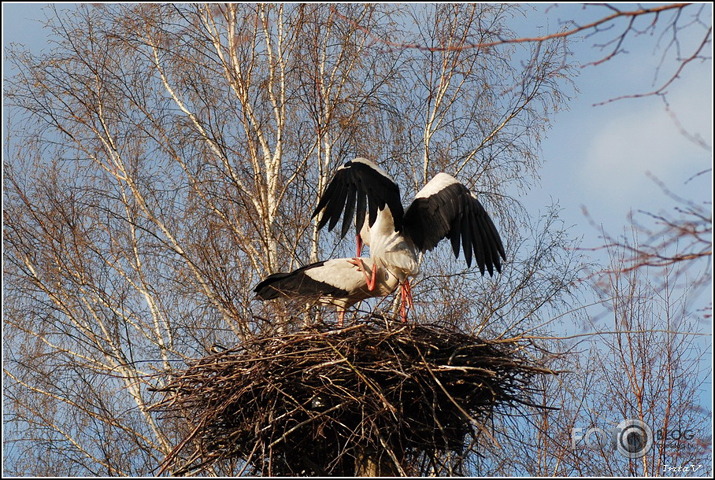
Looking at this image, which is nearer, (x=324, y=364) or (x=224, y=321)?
(x=324, y=364)

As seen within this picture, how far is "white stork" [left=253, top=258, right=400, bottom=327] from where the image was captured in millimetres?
7328

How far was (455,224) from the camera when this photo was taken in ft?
23.6

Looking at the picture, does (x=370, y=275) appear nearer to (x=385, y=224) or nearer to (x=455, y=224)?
(x=385, y=224)

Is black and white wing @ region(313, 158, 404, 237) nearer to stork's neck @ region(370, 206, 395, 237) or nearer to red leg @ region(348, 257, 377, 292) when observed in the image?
stork's neck @ region(370, 206, 395, 237)

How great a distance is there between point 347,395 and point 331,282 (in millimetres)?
1741

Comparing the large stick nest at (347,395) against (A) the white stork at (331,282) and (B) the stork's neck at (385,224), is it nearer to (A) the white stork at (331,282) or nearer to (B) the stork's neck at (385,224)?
(A) the white stork at (331,282)

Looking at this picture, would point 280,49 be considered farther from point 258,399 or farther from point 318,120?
point 258,399

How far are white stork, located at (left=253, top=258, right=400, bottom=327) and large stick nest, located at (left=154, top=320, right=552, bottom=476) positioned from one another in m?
1.16

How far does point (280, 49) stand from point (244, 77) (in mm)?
606

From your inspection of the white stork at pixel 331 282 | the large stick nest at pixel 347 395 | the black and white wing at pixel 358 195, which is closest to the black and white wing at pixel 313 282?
the white stork at pixel 331 282

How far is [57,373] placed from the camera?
31.4ft

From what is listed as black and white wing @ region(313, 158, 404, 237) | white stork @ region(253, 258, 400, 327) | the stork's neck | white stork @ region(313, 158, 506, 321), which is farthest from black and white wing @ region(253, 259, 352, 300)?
black and white wing @ region(313, 158, 404, 237)

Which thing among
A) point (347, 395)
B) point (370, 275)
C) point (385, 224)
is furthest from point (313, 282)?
point (347, 395)

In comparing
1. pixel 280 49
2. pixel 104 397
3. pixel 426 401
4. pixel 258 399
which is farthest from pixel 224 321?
pixel 426 401
